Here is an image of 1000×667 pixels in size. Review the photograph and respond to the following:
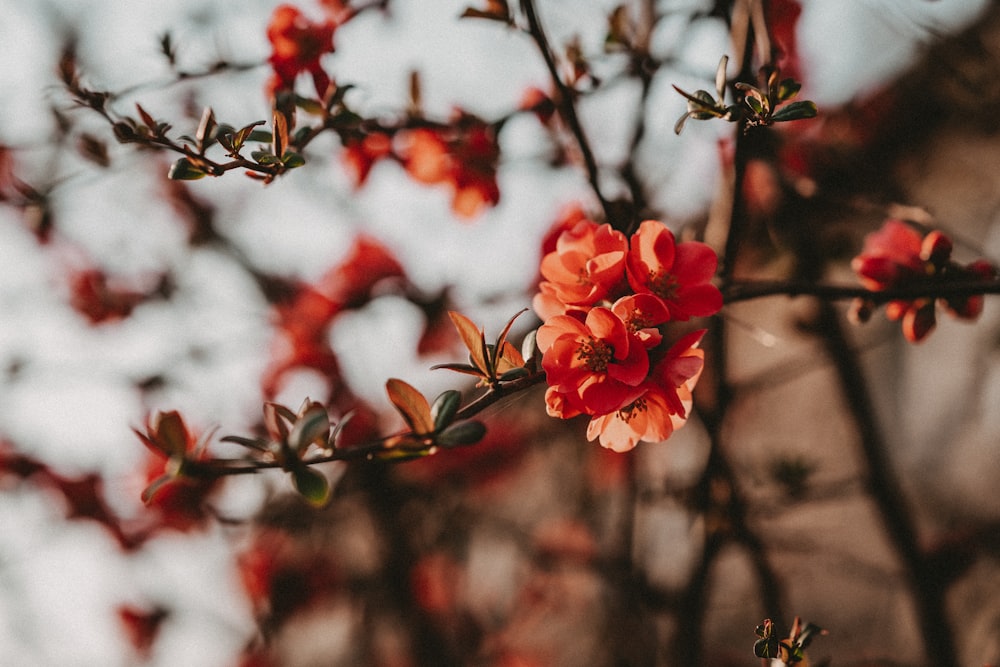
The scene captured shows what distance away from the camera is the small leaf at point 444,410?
1.99ft

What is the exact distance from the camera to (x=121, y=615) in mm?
2559

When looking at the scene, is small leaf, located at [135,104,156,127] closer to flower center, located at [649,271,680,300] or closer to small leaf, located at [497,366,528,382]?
small leaf, located at [497,366,528,382]

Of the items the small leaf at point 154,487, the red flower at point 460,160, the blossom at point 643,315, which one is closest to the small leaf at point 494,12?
the red flower at point 460,160

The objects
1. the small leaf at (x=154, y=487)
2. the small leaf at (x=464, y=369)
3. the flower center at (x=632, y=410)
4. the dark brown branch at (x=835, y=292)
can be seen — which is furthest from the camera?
the dark brown branch at (x=835, y=292)

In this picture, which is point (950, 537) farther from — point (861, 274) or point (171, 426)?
point (171, 426)

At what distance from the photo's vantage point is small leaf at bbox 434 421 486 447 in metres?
0.58

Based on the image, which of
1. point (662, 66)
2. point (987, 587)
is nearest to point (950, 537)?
point (987, 587)

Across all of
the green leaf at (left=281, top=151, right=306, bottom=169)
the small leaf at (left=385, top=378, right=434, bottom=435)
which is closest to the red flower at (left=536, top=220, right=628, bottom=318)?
the small leaf at (left=385, top=378, right=434, bottom=435)

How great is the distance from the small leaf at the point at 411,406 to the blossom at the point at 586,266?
8.3 inches

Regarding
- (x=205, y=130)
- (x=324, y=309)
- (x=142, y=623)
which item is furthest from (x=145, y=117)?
(x=142, y=623)

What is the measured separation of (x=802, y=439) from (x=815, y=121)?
2469 millimetres

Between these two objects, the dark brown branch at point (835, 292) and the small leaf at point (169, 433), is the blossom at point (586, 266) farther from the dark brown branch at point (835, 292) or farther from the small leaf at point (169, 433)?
the small leaf at point (169, 433)

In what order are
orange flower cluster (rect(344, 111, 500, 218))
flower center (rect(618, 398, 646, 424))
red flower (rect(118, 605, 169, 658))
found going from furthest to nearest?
red flower (rect(118, 605, 169, 658)) < orange flower cluster (rect(344, 111, 500, 218)) < flower center (rect(618, 398, 646, 424))

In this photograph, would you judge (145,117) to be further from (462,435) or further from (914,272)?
(914,272)
